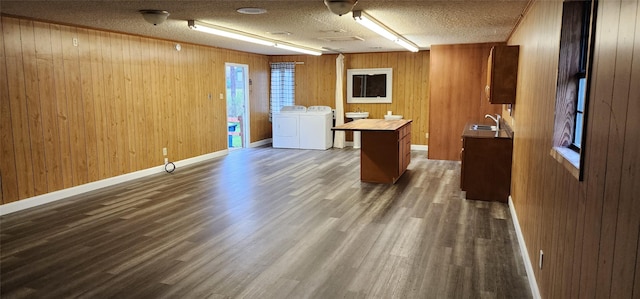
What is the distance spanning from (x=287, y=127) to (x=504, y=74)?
5.85 m

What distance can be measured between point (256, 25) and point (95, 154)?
A: 2845mm

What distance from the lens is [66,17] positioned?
189 inches

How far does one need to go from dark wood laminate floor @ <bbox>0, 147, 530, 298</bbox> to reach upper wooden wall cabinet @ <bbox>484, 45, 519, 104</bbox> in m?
1.28

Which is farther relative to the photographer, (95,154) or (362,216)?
(95,154)

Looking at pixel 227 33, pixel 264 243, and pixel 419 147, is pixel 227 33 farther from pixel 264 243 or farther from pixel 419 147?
pixel 419 147

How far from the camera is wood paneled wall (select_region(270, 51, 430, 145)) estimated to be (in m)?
9.53

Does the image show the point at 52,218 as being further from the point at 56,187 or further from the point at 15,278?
the point at 15,278

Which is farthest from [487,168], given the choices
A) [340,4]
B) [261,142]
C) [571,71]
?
[261,142]

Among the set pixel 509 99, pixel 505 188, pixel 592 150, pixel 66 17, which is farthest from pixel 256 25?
pixel 592 150

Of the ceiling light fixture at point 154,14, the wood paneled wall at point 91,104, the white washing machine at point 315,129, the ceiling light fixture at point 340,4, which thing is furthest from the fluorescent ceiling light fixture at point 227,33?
the white washing machine at point 315,129

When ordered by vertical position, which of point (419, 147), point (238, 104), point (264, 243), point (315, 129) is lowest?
point (264, 243)

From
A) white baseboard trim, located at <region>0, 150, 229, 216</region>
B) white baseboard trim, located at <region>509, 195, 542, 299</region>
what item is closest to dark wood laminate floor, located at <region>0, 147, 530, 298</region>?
white baseboard trim, located at <region>509, 195, 542, 299</region>

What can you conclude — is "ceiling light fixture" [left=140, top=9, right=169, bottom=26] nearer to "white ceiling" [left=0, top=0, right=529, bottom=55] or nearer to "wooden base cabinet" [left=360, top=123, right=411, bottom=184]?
"white ceiling" [left=0, top=0, right=529, bottom=55]

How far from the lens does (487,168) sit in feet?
16.9
